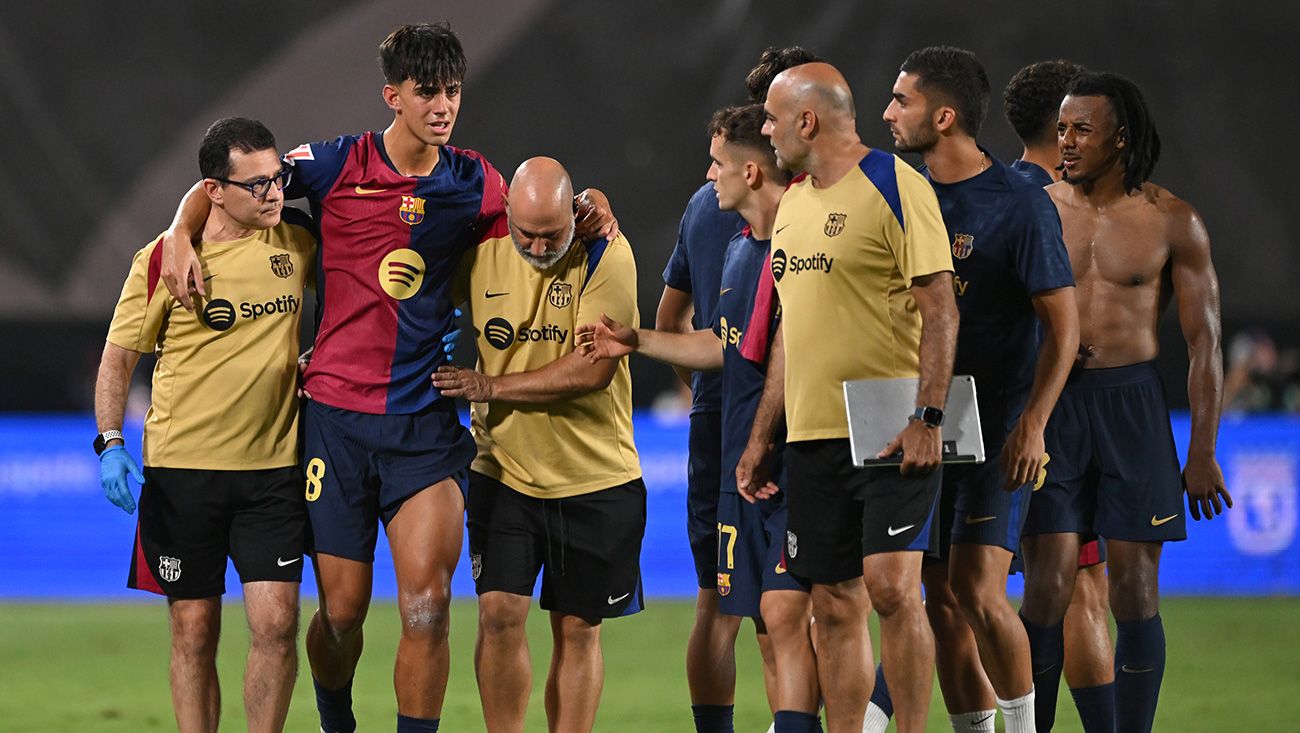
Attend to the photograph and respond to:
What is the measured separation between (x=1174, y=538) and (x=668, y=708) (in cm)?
267

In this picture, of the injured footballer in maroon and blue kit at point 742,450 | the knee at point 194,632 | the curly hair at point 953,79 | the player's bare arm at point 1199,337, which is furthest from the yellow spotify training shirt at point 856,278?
the knee at point 194,632

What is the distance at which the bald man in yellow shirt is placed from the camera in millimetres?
5621

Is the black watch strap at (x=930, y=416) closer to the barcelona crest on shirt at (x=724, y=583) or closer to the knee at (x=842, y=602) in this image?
the knee at (x=842, y=602)

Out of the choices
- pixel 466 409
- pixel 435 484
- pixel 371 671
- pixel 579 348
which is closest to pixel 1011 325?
Answer: pixel 579 348

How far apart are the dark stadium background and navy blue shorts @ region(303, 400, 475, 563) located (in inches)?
320

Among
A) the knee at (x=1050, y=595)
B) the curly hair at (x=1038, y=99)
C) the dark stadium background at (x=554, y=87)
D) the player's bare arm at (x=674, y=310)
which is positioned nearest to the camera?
the knee at (x=1050, y=595)

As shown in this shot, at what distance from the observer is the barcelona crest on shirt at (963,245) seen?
550 cm

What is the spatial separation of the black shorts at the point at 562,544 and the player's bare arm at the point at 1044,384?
4.76 feet

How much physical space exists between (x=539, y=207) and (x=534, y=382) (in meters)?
0.64

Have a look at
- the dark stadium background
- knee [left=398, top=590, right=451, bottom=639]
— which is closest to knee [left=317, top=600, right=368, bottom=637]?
knee [left=398, top=590, right=451, bottom=639]

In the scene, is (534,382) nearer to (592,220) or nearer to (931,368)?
(592,220)

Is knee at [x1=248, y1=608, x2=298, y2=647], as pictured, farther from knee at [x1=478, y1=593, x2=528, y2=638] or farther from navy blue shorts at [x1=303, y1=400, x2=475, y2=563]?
knee at [x1=478, y1=593, x2=528, y2=638]

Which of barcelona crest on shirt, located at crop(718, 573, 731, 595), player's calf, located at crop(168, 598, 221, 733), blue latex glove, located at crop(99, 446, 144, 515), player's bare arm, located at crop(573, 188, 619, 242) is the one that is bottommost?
player's calf, located at crop(168, 598, 221, 733)

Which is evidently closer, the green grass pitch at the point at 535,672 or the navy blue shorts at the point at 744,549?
the navy blue shorts at the point at 744,549
